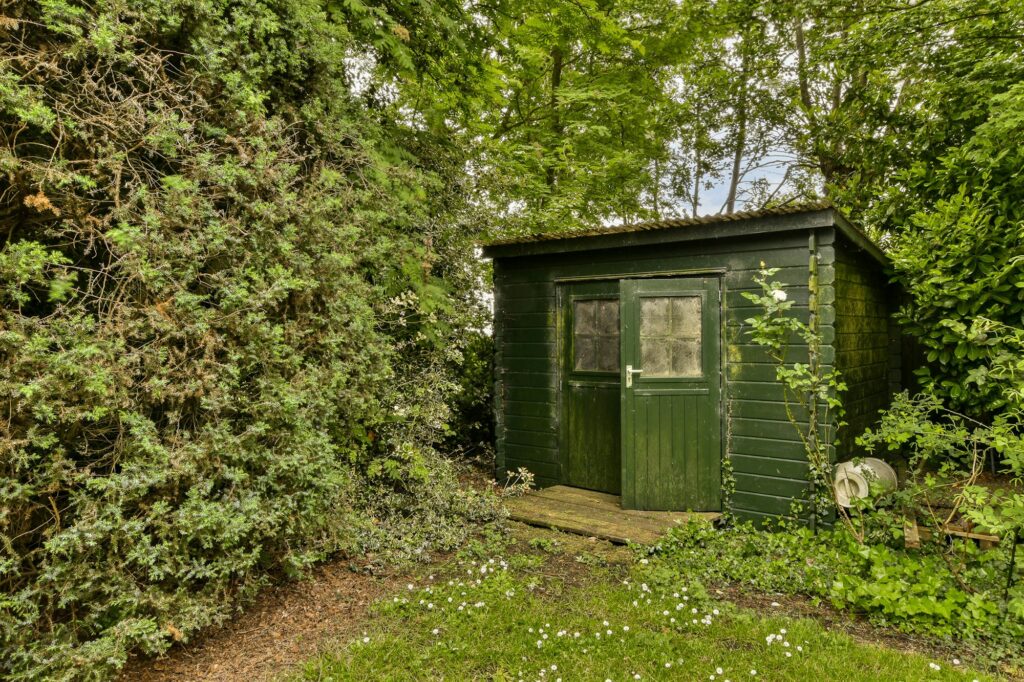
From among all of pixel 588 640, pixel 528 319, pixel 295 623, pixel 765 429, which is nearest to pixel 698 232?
pixel 765 429

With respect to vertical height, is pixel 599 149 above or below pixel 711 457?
above

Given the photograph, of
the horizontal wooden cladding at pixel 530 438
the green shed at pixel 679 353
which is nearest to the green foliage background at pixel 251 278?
the green shed at pixel 679 353

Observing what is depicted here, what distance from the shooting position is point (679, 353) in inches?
193

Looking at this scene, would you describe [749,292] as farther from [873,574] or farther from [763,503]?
[873,574]

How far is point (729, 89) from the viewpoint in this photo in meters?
11.6

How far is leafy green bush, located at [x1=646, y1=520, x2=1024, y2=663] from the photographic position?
3.01 meters

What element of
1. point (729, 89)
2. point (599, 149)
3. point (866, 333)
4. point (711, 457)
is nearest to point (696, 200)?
point (729, 89)

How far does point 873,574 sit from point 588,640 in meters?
1.86

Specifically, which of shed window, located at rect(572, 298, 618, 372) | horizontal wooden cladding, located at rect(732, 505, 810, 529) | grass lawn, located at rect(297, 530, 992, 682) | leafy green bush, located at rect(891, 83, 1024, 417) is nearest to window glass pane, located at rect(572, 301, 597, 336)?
shed window, located at rect(572, 298, 618, 372)

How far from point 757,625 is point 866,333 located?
3.60 meters

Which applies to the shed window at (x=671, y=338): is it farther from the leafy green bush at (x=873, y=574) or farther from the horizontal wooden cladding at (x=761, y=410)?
the leafy green bush at (x=873, y=574)

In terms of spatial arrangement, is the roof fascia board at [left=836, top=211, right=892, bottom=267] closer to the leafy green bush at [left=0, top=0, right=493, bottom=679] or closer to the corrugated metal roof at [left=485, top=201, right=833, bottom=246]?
the corrugated metal roof at [left=485, top=201, right=833, bottom=246]

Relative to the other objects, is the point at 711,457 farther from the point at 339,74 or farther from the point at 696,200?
the point at 696,200

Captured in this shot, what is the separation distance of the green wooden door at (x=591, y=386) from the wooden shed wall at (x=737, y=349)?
117 millimetres
